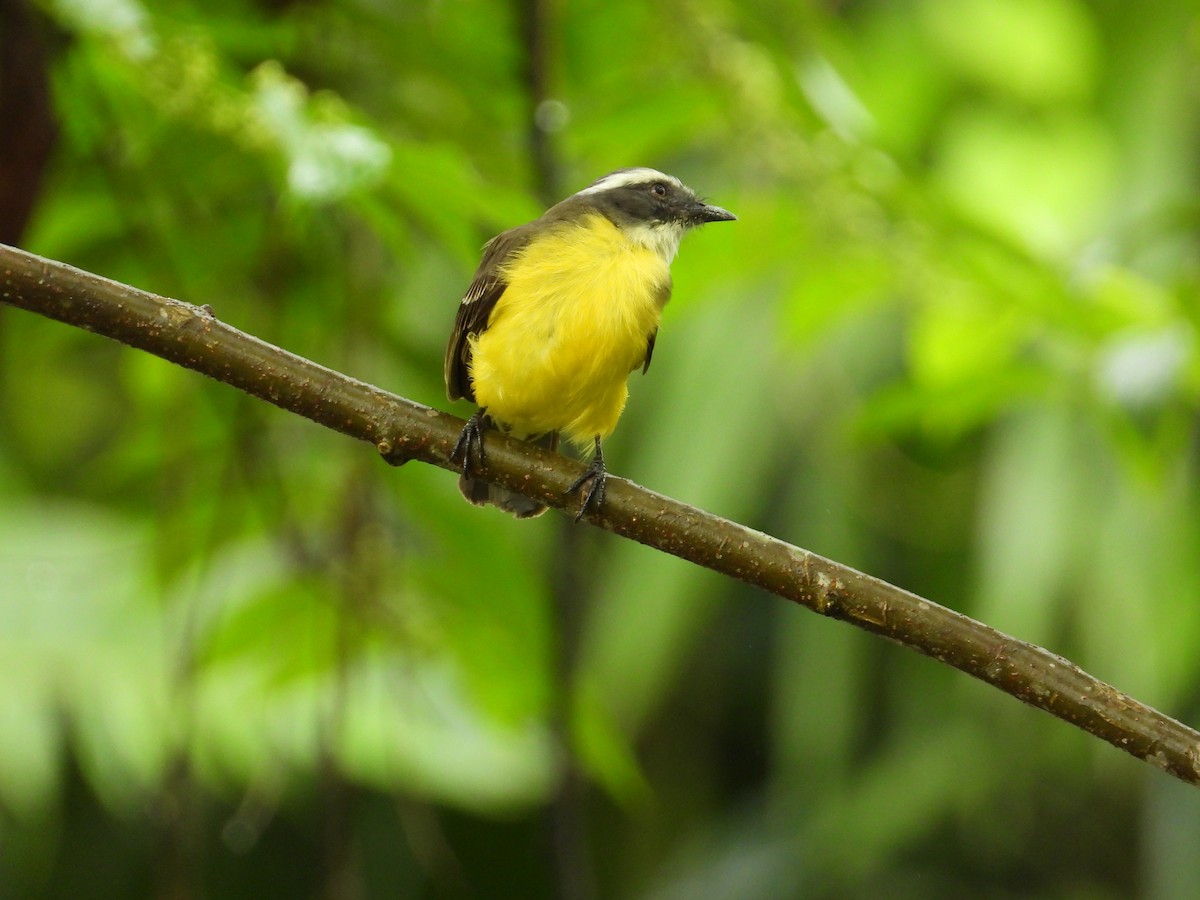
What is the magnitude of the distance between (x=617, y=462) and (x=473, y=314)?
217 centimetres

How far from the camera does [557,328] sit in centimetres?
199

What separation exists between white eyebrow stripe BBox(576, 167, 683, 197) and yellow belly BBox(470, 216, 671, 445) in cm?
32

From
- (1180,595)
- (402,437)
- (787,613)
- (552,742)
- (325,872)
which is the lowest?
(325,872)

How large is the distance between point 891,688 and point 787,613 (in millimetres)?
781

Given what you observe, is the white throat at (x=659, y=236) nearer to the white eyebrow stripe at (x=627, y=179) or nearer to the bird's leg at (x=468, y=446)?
the white eyebrow stripe at (x=627, y=179)

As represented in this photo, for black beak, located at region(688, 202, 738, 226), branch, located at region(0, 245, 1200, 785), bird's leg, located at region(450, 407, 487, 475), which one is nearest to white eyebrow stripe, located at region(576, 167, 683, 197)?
black beak, located at region(688, 202, 738, 226)

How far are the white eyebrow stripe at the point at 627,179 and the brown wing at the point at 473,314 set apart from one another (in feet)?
1.02

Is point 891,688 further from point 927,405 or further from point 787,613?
point 927,405

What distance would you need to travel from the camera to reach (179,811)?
178 cm

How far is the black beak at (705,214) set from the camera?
2.23 metres

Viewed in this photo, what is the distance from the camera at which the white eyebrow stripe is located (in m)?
2.40

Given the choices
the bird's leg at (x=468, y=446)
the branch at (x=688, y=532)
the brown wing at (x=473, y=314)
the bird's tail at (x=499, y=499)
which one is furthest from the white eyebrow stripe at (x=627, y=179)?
the branch at (x=688, y=532)

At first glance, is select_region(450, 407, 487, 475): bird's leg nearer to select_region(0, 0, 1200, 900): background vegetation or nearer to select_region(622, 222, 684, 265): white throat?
select_region(0, 0, 1200, 900): background vegetation

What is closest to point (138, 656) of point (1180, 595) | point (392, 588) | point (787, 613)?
point (392, 588)
